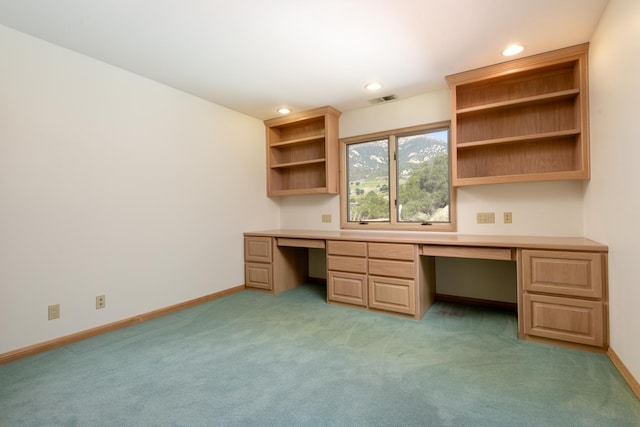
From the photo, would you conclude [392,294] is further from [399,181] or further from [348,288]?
[399,181]

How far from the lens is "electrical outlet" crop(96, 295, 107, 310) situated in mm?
2537

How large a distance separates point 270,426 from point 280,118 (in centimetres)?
356

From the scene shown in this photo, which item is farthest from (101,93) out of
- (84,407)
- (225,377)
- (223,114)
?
(225,377)

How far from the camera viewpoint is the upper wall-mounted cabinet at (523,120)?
2457mm

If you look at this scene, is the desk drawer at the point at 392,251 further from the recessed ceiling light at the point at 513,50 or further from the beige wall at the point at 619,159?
the recessed ceiling light at the point at 513,50

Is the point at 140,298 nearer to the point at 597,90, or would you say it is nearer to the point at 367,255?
the point at 367,255

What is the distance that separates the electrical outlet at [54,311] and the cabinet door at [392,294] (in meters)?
2.62

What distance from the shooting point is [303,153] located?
4.27 meters

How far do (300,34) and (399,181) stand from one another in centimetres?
200

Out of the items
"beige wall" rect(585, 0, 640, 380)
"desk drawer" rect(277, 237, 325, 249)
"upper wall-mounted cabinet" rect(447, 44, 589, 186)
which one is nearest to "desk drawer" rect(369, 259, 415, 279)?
"desk drawer" rect(277, 237, 325, 249)

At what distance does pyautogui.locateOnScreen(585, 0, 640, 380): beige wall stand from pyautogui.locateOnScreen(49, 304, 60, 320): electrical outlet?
3.77 m

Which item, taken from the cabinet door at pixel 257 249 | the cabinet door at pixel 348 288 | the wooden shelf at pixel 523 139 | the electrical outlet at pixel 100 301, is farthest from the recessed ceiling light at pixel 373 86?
the electrical outlet at pixel 100 301

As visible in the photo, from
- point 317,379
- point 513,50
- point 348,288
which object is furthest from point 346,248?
point 513,50

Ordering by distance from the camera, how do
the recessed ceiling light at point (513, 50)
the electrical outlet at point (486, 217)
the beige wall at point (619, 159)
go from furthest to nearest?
1. the electrical outlet at point (486, 217)
2. the recessed ceiling light at point (513, 50)
3. the beige wall at point (619, 159)
